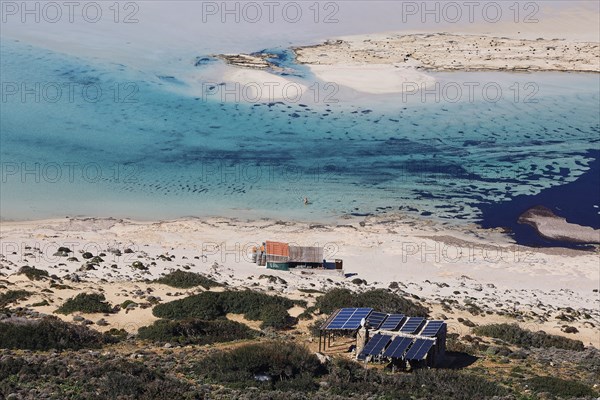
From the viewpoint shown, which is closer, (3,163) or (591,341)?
(591,341)

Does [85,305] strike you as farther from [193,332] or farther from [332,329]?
[332,329]

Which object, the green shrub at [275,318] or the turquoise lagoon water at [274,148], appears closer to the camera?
the green shrub at [275,318]

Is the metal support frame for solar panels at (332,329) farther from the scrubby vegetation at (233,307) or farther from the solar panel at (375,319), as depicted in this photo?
the scrubby vegetation at (233,307)

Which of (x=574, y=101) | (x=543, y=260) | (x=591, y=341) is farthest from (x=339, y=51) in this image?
(x=591, y=341)

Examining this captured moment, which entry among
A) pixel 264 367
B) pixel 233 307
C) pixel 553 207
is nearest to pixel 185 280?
pixel 233 307

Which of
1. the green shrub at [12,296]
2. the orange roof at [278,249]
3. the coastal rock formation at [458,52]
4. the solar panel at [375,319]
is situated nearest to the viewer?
the solar panel at [375,319]

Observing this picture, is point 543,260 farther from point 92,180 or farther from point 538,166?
point 92,180

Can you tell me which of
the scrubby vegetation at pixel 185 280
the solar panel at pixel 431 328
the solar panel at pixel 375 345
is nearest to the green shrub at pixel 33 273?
the scrubby vegetation at pixel 185 280
